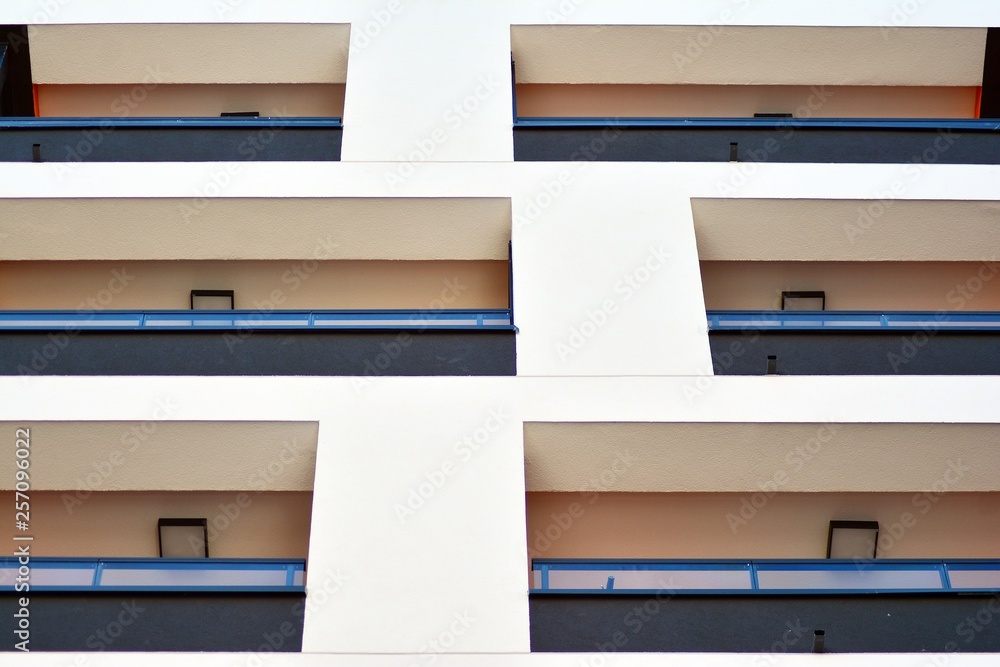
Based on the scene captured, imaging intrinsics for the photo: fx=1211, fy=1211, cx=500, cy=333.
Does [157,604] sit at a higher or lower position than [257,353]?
lower

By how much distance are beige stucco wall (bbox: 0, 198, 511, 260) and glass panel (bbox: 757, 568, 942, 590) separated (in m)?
5.02

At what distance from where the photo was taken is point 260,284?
1395cm

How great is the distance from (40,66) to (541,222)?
7.47 metres

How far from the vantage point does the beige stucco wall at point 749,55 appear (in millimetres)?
15805

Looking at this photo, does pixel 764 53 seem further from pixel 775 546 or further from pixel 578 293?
pixel 775 546

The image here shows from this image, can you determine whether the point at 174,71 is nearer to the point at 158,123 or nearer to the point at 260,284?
the point at 158,123

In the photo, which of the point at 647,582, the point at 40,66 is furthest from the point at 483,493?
the point at 40,66

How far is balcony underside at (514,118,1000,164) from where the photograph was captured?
14.0m

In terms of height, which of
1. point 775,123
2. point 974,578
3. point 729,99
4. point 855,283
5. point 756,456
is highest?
point 729,99

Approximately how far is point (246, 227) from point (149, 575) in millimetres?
4558

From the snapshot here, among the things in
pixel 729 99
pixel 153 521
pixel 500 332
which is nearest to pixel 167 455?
pixel 153 521

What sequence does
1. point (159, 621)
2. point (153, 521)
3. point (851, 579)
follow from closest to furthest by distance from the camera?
point (159, 621), point (851, 579), point (153, 521)

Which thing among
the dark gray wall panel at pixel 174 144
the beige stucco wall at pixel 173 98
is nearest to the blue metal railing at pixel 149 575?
the dark gray wall panel at pixel 174 144

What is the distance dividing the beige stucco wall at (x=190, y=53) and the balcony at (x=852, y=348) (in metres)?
6.85
